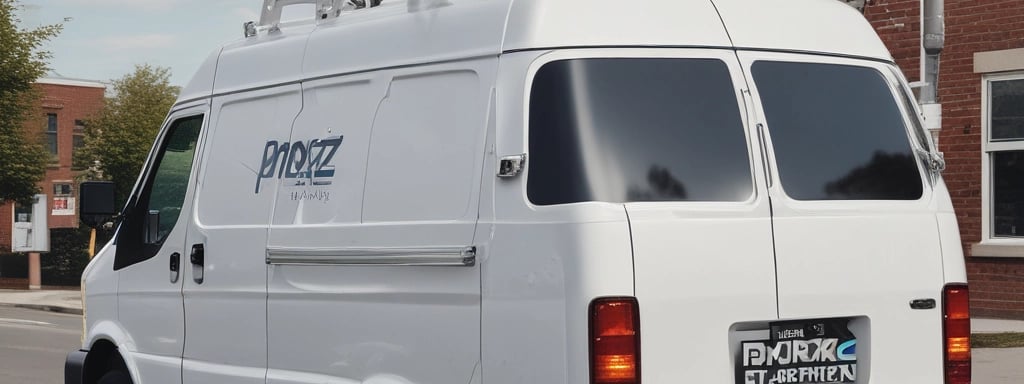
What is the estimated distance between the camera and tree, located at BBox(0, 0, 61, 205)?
37.8 m

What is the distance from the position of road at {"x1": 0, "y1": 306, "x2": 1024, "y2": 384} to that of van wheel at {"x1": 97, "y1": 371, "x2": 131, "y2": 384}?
5.47 m

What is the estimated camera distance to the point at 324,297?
6430 mm

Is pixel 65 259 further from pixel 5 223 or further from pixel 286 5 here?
pixel 286 5

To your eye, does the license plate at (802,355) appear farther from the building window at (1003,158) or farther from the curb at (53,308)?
the curb at (53,308)

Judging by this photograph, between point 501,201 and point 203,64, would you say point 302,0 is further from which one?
point 501,201

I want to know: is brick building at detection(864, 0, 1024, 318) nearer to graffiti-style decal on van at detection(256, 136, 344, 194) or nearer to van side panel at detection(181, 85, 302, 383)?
van side panel at detection(181, 85, 302, 383)

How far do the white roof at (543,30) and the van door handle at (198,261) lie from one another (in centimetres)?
92

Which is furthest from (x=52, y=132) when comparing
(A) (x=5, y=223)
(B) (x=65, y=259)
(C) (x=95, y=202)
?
(C) (x=95, y=202)

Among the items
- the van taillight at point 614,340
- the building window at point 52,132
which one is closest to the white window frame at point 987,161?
the van taillight at point 614,340

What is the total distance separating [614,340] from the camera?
5.12 metres

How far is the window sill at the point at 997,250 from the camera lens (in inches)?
693

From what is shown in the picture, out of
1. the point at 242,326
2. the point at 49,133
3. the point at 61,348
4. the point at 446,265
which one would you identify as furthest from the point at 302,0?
the point at 49,133

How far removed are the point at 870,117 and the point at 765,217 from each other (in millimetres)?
885

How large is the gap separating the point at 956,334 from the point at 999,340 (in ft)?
32.3
